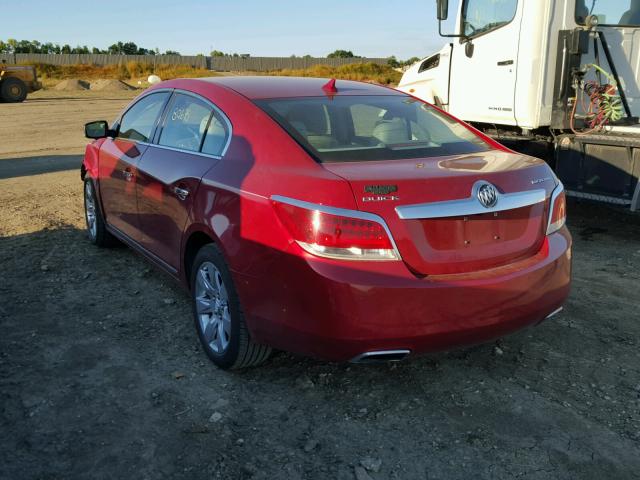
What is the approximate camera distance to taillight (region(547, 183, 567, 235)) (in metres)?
3.39

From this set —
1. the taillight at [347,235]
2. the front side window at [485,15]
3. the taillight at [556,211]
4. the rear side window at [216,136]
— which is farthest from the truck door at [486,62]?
the taillight at [347,235]

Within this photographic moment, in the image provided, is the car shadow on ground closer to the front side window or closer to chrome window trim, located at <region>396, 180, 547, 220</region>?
chrome window trim, located at <region>396, 180, 547, 220</region>

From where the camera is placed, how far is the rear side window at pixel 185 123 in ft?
13.2

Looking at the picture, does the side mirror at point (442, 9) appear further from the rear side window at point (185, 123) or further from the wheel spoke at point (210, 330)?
the wheel spoke at point (210, 330)

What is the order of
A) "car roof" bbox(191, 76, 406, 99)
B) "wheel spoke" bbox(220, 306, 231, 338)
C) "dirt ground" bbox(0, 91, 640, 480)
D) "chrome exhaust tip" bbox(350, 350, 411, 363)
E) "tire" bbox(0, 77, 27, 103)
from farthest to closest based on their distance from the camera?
"tire" bbox(0, 77, 27, 103)
"car roof" bbox(191, 76, 406, 99)
"wheel spoke" bbox(220, 306, 231, 338)
"chrome exhaust tip" bbox(350, 350, 411, 363)
"dirt ground" bbox(0, 91, 640, 480)

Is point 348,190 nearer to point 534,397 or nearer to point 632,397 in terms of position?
point 534,397

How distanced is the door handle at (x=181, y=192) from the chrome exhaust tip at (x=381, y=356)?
148cm

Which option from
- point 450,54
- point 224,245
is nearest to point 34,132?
point 450,54

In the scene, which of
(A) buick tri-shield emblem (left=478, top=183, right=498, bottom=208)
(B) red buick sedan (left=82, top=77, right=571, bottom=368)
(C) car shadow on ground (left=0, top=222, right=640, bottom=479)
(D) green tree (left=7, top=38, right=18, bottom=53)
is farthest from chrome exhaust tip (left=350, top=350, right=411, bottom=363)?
(D) green tree (left=7, top=38, right=18, bottom=53)

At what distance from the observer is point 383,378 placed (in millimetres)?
3570

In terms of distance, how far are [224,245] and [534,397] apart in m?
1.80

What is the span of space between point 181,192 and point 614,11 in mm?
5588

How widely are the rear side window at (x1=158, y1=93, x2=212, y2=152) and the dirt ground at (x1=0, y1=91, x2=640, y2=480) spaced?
120cm

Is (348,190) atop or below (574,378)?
atop
